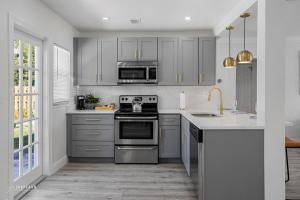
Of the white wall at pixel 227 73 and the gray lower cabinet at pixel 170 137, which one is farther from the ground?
the white wall at pixel 227 73

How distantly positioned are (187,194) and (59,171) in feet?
6.89

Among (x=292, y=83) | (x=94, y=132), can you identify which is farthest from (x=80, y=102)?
(x=292, y=83)

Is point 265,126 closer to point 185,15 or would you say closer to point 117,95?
point 185,15

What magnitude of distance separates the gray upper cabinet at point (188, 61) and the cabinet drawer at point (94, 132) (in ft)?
5.29

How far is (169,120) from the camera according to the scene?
4.75m

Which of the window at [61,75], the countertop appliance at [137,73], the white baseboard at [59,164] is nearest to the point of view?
the white baseboard at [59,164]

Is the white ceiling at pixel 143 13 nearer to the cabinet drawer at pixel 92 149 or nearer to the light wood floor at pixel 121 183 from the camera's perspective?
the cabinet drawer at pixel 92 149

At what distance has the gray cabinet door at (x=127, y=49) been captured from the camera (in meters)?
5.07

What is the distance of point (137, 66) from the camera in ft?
16.4

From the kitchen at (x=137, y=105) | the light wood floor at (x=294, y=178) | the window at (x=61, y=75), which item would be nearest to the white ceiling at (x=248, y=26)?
the kitchen at (x=137, y=105)

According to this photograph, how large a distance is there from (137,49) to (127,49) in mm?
189

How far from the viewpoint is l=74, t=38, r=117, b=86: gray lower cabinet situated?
510cm

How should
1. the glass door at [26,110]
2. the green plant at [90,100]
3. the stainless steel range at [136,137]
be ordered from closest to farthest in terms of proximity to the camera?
the glass door at [26,110]
the stainless steel range at [136,137]
the green plant at [90,100]

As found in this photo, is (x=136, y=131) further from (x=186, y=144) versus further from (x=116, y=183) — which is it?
(x=116, y=183)
